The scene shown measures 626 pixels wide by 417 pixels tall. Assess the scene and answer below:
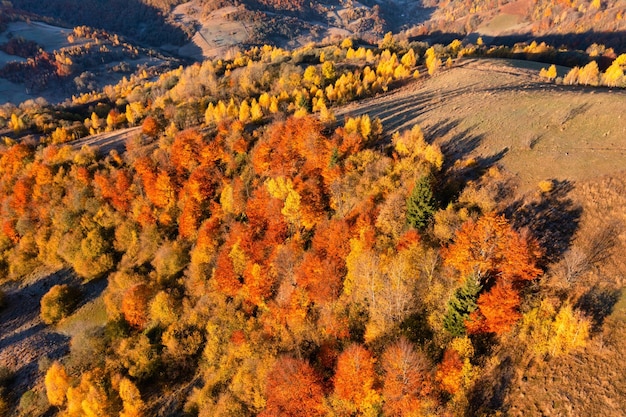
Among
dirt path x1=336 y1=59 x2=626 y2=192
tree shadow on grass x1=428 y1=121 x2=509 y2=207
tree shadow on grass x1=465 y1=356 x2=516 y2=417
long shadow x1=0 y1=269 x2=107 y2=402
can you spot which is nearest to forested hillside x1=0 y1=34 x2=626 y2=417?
tree shadow on grass x1=465 y1=356 x2=516 y2=417

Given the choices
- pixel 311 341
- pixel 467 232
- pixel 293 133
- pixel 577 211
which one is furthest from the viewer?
pixel 293 133

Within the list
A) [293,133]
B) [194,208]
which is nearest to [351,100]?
[293,133]

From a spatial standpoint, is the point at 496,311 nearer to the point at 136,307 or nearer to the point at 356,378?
the point at 356,378

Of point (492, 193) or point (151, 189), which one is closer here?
point (492, 193)

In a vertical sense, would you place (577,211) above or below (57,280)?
above

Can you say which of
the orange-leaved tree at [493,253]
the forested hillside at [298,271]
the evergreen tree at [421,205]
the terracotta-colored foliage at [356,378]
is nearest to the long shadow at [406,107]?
the forested hillside at [298,271]

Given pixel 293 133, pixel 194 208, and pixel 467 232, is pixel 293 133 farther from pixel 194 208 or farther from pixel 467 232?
pixel 467 232
